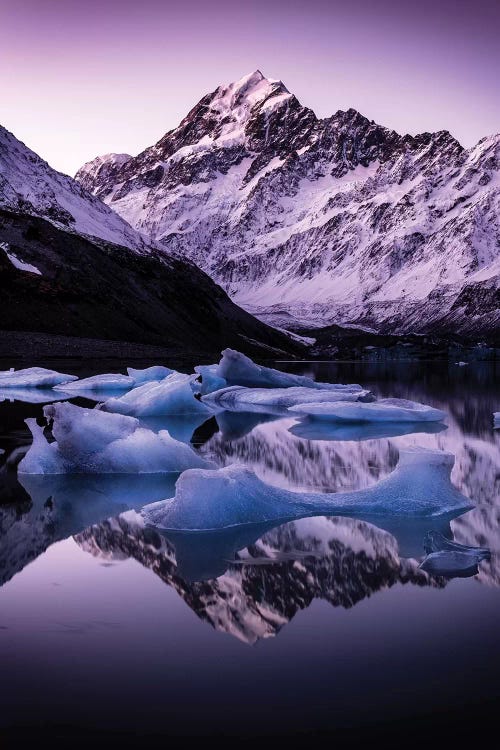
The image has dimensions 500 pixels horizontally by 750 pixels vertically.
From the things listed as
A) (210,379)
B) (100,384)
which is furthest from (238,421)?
(100,384)

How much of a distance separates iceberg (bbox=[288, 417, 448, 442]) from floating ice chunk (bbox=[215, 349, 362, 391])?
1123 centimetres

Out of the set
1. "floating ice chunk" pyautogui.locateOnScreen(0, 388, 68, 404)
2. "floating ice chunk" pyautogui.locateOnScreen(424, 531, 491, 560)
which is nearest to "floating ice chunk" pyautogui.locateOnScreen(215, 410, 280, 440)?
"floating ice chunk" pyautogui.locateOnScreen(0, 388, 68, 404)

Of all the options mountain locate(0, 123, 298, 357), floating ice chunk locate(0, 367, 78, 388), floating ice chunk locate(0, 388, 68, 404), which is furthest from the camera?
mountain locate(0, 123, 298, 357)

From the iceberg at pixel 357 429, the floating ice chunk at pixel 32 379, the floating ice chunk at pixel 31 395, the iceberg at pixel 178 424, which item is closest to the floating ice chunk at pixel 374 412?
the iceberg at pixel 357 429

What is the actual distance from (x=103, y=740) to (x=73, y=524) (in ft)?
19.9

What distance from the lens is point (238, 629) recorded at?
21.6 ft

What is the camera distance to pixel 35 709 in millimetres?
5160

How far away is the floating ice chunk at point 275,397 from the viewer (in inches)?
1126

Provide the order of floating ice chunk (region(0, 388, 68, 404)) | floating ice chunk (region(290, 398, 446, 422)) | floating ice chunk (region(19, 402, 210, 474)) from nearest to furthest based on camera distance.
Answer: floating ice chunk (region(19, 402, 210, 474)) < floating ice chunk (region(290, 398, 446, 422)) < floating ice chunk (region(0, 388, 68, 404))

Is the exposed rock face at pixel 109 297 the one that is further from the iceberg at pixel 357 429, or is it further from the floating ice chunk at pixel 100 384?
the iceberg at pixel 357 429

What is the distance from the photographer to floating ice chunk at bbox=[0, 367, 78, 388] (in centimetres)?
4469

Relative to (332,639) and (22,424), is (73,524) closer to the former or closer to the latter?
(332,639)

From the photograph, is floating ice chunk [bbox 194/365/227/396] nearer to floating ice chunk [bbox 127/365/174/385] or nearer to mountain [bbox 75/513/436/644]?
floating ice chunk [bbox 127/365/174/385]

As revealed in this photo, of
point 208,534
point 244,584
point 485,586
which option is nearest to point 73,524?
point 208,534
